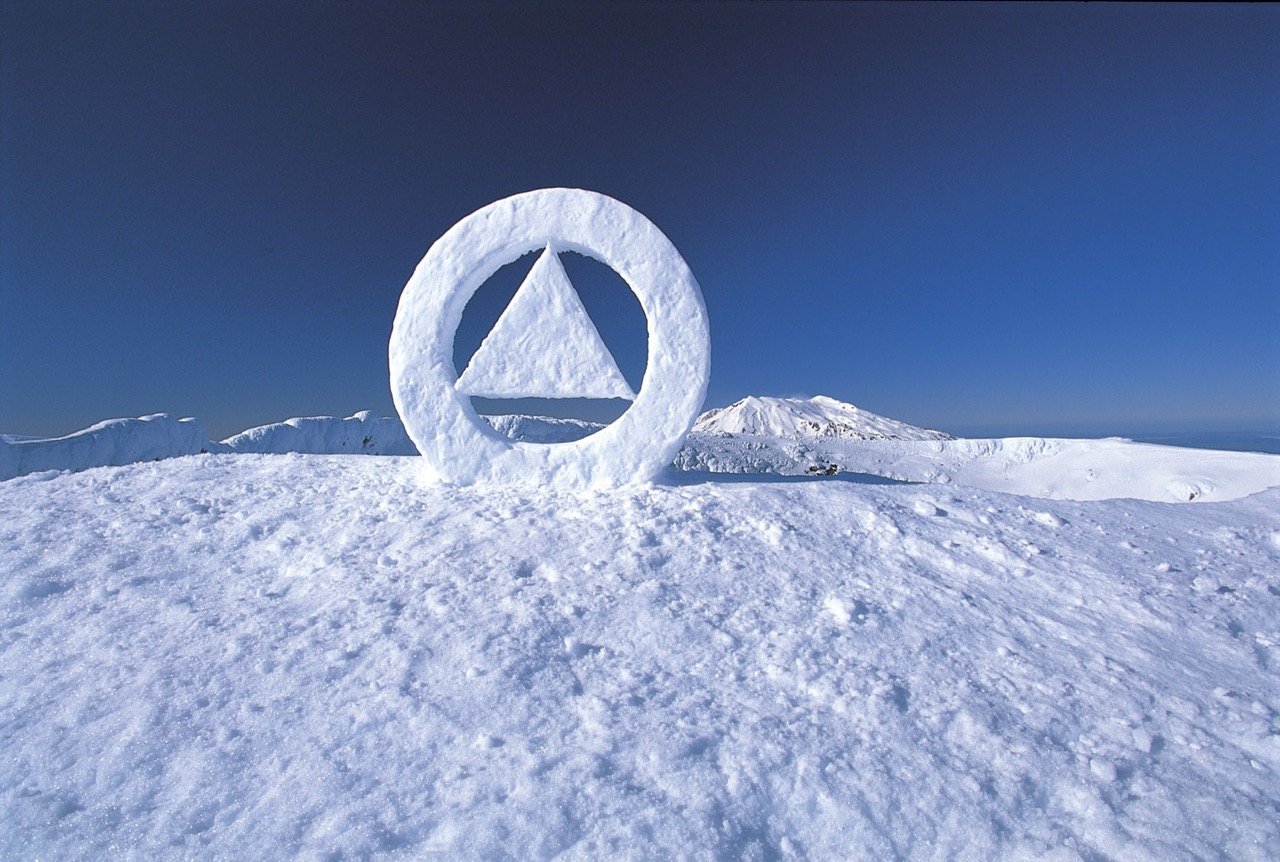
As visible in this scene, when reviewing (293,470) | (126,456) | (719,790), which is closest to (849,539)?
(719,790)

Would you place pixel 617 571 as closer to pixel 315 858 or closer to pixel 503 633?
pixel 503 633

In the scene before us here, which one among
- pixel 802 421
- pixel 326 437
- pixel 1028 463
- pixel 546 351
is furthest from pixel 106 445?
pixel 802 421

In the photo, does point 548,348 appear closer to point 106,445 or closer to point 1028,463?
point 1028,463

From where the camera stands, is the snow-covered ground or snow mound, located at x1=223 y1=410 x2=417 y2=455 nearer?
the snow-covered ground

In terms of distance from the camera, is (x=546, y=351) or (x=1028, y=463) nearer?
(x=546, y=351)

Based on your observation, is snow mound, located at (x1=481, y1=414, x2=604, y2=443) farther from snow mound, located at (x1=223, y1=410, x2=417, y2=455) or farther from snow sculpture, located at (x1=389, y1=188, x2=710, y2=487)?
snow sculpture, located at (x1=389, y1=188, x2=710, y2=487)

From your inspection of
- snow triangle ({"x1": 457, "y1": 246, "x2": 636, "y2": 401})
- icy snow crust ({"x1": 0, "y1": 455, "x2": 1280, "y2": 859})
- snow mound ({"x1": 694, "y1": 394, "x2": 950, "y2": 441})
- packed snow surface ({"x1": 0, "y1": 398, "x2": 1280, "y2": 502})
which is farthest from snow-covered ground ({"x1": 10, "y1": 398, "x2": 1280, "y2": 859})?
snow mound ({"x1": 694, "y1": 394, "x2": 950, "y2": 441})
